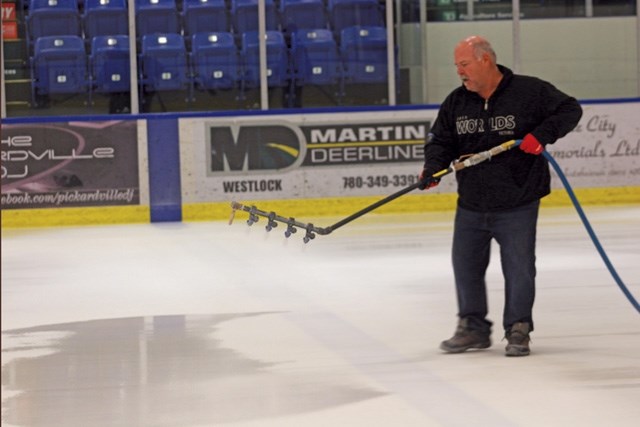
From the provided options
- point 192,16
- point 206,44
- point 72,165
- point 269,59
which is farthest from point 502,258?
point 192,16

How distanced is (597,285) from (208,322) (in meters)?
2.41

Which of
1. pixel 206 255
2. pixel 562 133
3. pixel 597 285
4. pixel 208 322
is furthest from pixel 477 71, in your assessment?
pixel 206 255

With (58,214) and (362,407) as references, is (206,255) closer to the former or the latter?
(58,214)

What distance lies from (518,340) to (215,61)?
32.5 feet

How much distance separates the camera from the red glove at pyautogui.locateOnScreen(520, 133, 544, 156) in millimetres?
4988

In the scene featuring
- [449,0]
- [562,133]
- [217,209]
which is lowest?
[217,209]

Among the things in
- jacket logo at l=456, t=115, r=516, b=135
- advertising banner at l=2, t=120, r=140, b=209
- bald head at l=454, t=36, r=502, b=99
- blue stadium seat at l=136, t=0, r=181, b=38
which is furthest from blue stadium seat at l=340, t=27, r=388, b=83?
bald head at l=454, t=36, r=502, b=99

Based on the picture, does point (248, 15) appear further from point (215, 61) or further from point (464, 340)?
point (464, 340)

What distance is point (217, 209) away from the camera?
1369cm

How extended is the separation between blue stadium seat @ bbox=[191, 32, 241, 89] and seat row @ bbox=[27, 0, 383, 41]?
106mm

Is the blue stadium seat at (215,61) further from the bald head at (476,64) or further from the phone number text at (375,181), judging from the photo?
the bald head at (476,64)

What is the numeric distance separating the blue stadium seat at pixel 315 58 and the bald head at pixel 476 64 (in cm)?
930

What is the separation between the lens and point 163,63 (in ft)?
47.4

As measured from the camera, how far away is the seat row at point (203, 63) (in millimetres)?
14305
